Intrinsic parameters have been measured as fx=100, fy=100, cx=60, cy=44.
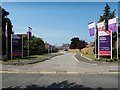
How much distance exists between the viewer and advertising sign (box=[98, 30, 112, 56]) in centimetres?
1438

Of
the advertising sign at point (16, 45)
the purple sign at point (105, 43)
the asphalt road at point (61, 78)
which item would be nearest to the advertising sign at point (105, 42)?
the purple sign at point (105, 43)

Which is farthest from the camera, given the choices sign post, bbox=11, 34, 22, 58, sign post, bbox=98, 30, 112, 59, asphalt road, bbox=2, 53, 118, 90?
sign post, bbox=11, 34, 22, 58

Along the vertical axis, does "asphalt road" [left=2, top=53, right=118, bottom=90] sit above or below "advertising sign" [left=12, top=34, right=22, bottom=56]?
below

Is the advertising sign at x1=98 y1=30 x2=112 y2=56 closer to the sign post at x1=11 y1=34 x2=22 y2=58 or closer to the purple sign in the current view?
the purple sign

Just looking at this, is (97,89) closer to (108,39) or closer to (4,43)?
(108,39)

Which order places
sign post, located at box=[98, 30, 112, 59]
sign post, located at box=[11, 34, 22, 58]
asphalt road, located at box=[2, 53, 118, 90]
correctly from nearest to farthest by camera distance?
asphalt road, located at box=[2, 53, 118, 90]
sign post, located at box=[98, 30, 112, 59]
sign post, located at box=[11, 34, 22, 58]

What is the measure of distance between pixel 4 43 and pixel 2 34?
1.45 meters

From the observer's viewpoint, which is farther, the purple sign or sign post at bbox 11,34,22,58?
sign post at bbox 11,34,22,58

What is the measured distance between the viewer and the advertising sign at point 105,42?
47.2ft

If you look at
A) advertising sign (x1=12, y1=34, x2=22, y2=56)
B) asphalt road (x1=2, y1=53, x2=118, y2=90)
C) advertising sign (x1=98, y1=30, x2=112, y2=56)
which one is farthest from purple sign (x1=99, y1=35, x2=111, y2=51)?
advertising sign (x1=12, y1=34, x2=22, y2=56)

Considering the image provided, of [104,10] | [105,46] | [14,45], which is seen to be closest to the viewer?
[105,46]

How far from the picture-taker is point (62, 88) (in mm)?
4691

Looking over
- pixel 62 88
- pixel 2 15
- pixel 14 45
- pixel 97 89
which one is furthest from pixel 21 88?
pixel 2 15

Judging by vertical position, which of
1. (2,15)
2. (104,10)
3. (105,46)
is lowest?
(105,46)
